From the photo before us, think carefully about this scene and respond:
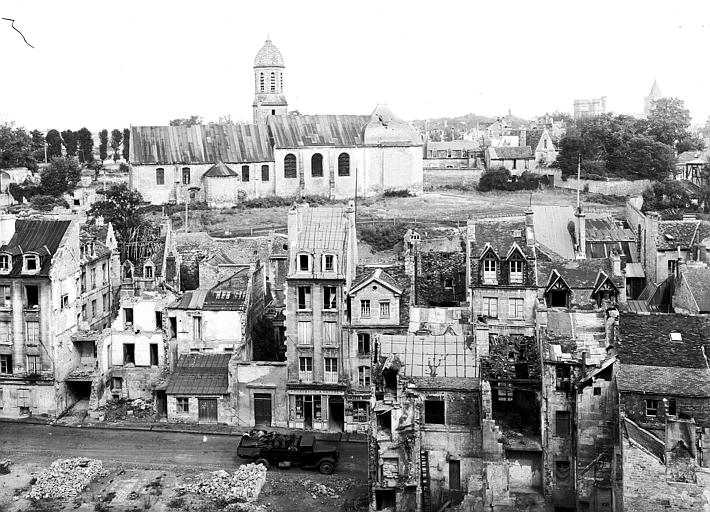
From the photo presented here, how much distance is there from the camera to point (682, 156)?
131m

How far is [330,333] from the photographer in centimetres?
6059

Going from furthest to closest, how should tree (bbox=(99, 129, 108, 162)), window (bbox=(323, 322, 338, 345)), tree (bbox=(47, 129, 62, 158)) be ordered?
tree (bbox=(99, 129, 108, 162)), tree (bbox=(47, 129, 62, 158)), window (bbox=(323, 322, 338, 345))

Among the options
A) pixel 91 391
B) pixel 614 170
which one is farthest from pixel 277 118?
pixel 91 391

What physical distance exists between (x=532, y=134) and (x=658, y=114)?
30.3 meters

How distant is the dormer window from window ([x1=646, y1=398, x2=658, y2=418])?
3895 cm

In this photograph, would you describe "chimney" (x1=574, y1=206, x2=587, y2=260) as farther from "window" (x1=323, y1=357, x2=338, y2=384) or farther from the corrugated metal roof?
the corrugated metal roof

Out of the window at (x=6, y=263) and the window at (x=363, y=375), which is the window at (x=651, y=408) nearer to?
the window at (x=363, y=375)

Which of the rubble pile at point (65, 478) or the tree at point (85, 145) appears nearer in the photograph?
the rubble pile at point (65, 478)

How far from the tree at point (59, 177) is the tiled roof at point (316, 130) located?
2637 cm

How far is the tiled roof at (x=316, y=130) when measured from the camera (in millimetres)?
115750

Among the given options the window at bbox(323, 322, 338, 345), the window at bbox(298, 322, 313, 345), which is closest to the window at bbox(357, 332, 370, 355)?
the window at bbox(323, 322, 338, 345)

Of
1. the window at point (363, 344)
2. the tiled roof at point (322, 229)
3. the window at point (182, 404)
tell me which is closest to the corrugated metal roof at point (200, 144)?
the tiled roof at point (322, 229)

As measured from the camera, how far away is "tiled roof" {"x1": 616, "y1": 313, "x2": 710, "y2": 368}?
42656mm

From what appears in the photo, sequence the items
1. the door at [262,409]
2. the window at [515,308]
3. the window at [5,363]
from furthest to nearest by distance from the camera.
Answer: the window at [5,363], the door at [262,409], the window at [515,308]
